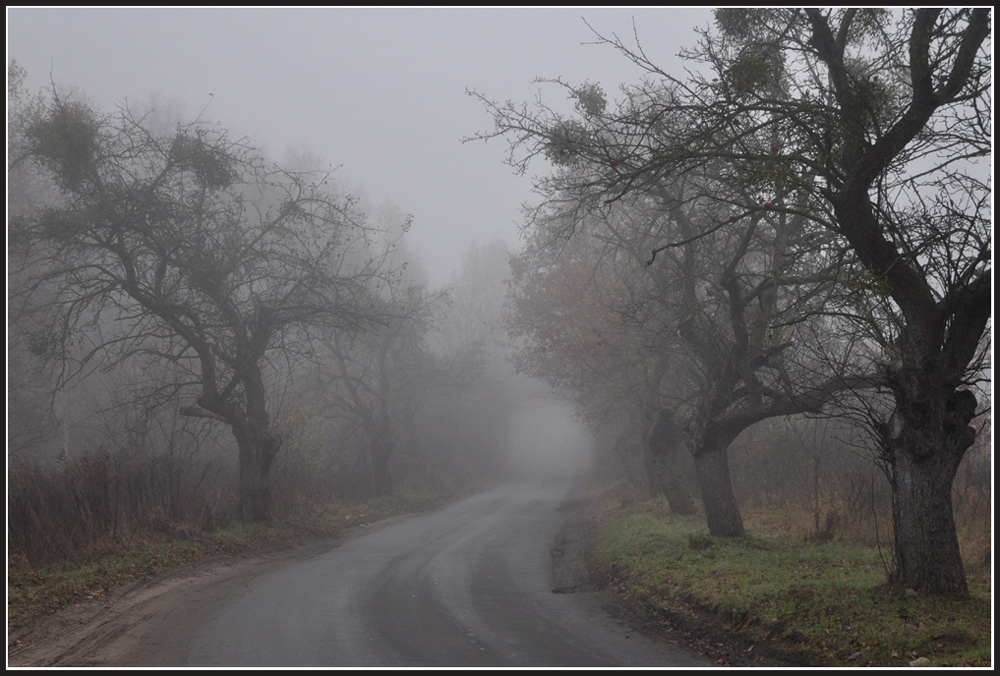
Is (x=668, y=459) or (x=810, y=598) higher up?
(x=668, y=459)

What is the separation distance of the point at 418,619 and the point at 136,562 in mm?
5433

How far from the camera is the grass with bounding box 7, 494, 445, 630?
921 cm

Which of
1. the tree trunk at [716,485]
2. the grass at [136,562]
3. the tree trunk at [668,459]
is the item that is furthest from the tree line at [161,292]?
the tree trunk at [716,485]

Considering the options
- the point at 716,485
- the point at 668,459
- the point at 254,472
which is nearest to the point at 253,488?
the point at 254,472

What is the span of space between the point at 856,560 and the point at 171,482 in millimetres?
12478

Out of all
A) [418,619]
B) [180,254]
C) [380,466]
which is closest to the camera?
[418,619]

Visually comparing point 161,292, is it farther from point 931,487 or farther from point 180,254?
point 931,487

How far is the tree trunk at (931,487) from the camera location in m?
7.69

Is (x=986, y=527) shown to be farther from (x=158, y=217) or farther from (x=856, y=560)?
(x=158, y=217)

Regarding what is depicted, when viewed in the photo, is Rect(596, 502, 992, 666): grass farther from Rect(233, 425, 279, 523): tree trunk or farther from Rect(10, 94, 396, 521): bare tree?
Rect(10, 94, 396, 521): bare tree

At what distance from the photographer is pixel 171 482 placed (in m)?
15.4

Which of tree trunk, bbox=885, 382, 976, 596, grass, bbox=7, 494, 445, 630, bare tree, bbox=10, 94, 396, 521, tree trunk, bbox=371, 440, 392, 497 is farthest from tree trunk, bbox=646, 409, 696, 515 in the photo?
tree trunk, bbox=371, 440, 392, 497

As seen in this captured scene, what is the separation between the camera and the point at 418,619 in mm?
9109

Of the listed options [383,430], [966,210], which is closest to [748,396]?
[966,210]
